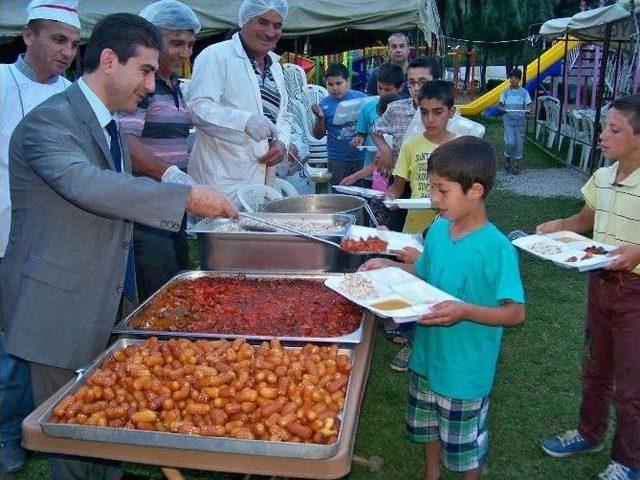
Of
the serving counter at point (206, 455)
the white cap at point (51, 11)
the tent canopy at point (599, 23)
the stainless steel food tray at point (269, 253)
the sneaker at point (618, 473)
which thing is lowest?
the sneaker at point (618, 473)

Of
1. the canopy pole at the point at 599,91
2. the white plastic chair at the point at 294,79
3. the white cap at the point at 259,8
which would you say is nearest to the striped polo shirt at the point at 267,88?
the white cap at the point at 259,8

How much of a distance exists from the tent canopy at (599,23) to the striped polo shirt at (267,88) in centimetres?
583

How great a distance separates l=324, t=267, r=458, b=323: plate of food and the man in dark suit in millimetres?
448

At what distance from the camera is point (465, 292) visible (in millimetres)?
1899

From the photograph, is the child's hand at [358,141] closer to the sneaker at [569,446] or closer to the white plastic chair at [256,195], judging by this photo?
the white plastic chair at [256,195]

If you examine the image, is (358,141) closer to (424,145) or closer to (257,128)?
(424,145)

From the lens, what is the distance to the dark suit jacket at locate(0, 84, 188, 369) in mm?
1573

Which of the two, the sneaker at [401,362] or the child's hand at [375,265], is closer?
the child's hand at [375,265]

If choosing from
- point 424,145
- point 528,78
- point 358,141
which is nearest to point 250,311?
point 424,145

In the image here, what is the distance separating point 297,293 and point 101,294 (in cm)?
74

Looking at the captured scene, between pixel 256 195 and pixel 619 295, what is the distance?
5.79 feet

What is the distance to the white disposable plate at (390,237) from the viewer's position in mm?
2311

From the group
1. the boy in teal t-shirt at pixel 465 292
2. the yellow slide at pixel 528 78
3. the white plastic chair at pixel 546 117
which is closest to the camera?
the boy in teal t-shirt at pixel 465 292

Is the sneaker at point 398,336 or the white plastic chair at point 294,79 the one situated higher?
the white plastic chair at point 294,79
